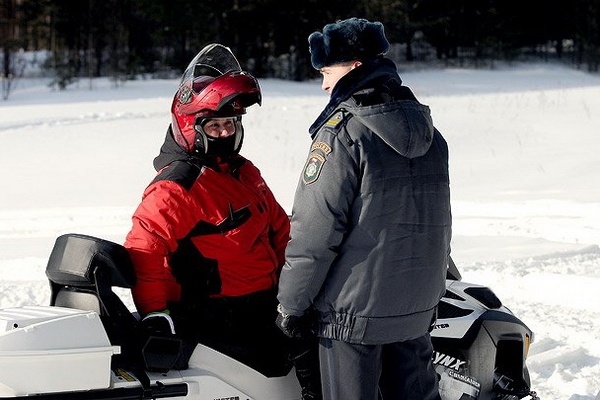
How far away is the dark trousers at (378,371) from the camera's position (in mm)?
3016

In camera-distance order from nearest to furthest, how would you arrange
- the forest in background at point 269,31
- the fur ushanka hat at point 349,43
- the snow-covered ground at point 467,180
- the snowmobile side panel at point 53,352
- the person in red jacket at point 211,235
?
the snowmobile side panel at point 53,352, the fur ushanka hat at point 349,43, the person in red jacket at point 211,235, the snow-covered ground at point 467,180, the forest in background at point 269,31

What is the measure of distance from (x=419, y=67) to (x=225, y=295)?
27.9 meters

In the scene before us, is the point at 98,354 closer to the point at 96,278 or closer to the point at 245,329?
the point at 96,278

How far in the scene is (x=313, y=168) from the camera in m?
2.90

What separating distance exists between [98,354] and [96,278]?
0.26 metres

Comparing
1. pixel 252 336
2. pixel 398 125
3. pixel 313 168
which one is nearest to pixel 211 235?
pixel 252 336

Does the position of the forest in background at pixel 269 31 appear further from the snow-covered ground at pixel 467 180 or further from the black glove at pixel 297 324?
the black glove at pixel 297 324

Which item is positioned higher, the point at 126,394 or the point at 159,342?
the point at 159,342

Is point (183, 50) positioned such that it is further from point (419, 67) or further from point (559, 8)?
point (559, 8)

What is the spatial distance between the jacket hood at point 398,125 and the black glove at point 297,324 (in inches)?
23.6

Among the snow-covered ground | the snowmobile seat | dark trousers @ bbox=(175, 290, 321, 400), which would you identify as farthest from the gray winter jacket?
the snow-covered ground

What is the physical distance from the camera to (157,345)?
3055 millimetres

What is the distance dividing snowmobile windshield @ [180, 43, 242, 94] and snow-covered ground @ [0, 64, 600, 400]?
2.20 m

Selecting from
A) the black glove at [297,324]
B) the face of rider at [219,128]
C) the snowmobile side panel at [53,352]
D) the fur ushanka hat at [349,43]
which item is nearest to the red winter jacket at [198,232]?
the face of rider at [219,128]
